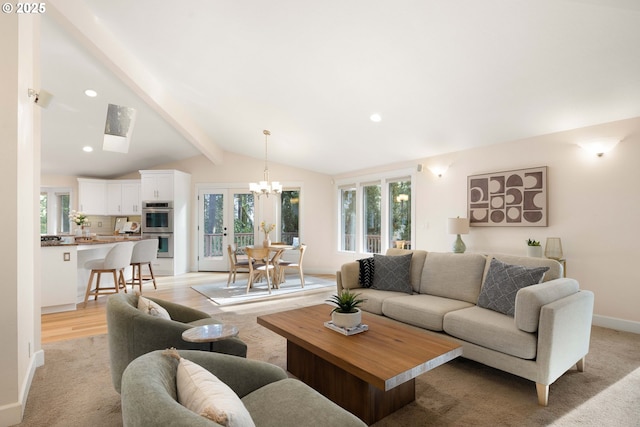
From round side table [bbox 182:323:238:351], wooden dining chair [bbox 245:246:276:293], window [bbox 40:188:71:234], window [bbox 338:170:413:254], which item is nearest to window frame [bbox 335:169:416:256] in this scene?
window [bbox 338:170:413:254]

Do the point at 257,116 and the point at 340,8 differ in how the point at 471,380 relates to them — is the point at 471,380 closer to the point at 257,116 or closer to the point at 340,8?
the point at 340,8

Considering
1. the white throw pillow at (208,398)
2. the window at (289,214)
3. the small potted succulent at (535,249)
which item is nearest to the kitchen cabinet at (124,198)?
the window at (289,214)

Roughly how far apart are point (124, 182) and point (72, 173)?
1205mm

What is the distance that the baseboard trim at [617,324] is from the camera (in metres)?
3.53

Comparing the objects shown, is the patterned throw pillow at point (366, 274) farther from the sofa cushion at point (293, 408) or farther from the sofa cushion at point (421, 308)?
the sofa cushion at point (293, 408)

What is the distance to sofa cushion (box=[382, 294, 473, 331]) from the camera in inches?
111

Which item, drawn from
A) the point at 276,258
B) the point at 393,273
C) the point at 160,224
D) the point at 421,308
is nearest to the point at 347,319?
the point at 421,308

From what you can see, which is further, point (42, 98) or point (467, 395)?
point (42, 98)

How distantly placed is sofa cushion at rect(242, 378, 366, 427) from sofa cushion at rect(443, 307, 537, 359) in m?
1.55

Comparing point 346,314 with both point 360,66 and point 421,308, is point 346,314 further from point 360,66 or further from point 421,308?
point 360,66

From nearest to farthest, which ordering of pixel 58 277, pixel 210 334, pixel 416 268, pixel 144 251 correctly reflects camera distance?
pixel 210 334, pixel 416 268, pixel 58 277, pixel 144 251

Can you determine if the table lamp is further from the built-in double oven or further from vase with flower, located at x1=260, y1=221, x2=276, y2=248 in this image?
the built-in double oven

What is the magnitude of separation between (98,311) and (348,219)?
495 cm

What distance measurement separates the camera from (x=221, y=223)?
817 centimetres
